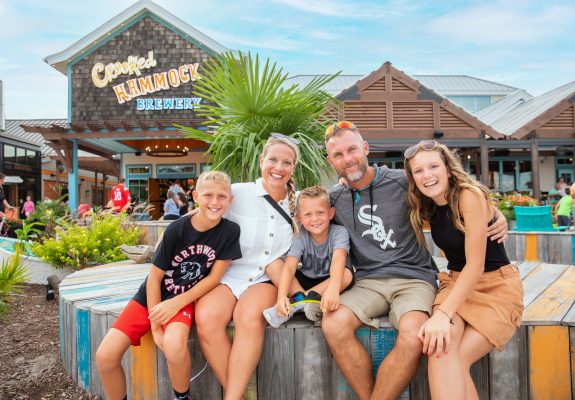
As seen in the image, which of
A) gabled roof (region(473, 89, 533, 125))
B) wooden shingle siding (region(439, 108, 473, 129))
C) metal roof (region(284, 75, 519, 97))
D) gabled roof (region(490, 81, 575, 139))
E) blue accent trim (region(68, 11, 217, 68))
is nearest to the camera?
wooden shingle siding (region(439, 108, 473, 129))

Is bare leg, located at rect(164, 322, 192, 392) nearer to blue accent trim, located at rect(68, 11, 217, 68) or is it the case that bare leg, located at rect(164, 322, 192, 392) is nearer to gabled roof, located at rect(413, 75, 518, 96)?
blue accent trim, located at rect(68, 11, 217, 68)

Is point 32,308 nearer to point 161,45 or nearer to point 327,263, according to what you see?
point 327,263

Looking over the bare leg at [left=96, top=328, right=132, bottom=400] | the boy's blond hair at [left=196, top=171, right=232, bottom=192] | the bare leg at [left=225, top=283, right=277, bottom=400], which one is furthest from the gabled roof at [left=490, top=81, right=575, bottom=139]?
the bare leg at [left=96, top=328, right=132, bottom=400]

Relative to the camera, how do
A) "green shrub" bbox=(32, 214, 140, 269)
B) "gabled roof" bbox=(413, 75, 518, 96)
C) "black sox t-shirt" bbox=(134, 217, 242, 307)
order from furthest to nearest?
1. "gabled roof" bbox=(413, 75, 518, 96)
2. "green shrub" bbox=(32, 214, 140, 269)
3. "black sox t-shirt" bbox=(134, 217, 242, 307)

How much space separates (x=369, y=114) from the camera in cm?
1254

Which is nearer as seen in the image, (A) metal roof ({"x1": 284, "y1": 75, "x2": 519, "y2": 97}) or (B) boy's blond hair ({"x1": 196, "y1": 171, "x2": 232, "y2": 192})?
(B) boy's blond hair ({"x1": 196, "y1": 171, "x2": 232, "y2": 192})

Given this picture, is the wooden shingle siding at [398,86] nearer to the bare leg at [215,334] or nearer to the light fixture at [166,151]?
the light fixture at [166,151]

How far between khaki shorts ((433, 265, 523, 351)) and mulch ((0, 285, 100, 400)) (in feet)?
6.56

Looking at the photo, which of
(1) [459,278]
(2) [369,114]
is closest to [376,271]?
(1) [459,278]

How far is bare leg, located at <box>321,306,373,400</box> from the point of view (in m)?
1.78

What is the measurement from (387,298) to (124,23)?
46.4 feet

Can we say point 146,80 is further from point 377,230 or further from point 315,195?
point 377,230

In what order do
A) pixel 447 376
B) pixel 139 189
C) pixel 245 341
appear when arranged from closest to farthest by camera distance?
pixel 447 376
pixel 245 341
pixel 139 189

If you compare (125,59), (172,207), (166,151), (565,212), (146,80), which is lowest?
(565,212)
